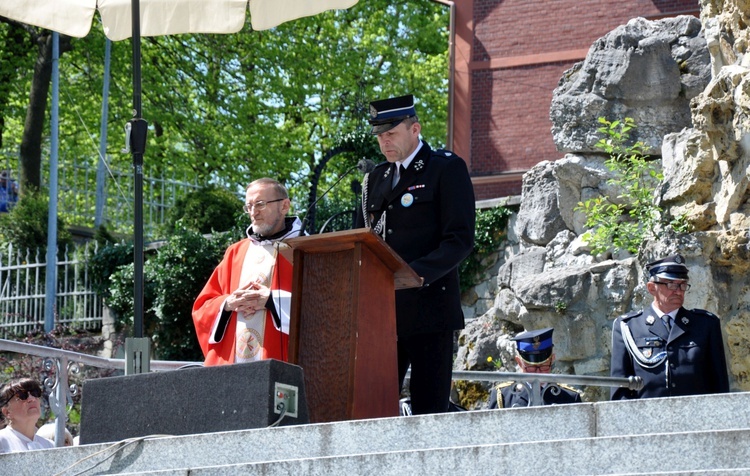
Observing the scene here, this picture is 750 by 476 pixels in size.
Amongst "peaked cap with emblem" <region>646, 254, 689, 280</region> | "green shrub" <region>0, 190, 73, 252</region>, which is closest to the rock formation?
"peaked cap with emblem" <region>646, 254, 689, 280</region>

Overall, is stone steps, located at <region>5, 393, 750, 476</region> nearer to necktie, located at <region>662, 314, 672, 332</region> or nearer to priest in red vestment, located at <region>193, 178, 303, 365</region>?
priest in red vestment, located at <region>193, 178, 303, 365</region>

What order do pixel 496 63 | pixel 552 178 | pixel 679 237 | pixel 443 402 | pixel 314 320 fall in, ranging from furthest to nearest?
pixel 496 63 < pixel 552 178 < pixel 679 237 < pixel 443 402 < pixel 314 320

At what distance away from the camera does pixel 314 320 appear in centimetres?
581

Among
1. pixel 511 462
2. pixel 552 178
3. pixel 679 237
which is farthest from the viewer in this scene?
pixel 552 178

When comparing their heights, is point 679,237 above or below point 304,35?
below

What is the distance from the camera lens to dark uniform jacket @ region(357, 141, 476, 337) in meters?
6.33

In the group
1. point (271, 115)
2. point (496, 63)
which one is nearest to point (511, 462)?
point (496, 63)

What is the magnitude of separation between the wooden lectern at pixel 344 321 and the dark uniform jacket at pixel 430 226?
1.37 feet

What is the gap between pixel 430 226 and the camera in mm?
6473

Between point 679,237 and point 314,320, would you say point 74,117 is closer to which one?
point 679,237

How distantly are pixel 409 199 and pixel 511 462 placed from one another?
2167 mm

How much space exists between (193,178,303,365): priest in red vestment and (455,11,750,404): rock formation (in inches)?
156

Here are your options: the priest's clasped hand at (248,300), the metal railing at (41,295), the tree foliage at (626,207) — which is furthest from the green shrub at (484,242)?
the priest's clasped hand at (248,300)

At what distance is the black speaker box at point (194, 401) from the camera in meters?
5.29
